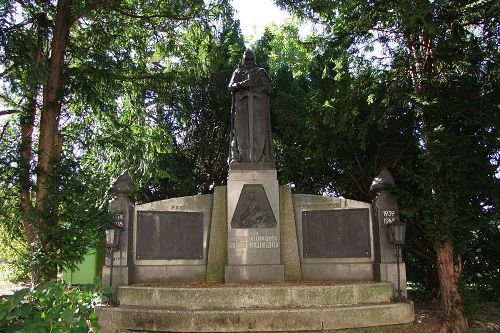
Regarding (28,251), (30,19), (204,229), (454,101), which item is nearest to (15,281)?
(28,251)

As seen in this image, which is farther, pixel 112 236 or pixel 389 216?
pixel 389 216

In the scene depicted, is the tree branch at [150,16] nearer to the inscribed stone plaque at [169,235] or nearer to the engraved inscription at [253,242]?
the inscribed stone plaque at [169,235]

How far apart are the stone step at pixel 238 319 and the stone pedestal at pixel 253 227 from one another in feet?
5.38

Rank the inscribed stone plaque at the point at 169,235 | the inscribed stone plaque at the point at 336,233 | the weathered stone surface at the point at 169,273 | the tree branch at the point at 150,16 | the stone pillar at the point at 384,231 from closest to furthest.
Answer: the stone pillar at the point at 384,231, the weathered stone surface at the point at 169,273, the inscribed stone plaque at the point at 169,235, the inscribed stone plaque at the point at 336,233, the tree branch at the point at 150,16

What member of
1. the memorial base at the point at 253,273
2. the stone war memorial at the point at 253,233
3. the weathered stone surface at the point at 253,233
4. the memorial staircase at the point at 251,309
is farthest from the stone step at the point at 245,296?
the weathered stone surface at the point at 253,233

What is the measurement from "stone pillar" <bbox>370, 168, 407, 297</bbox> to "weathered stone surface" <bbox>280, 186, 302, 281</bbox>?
62.2 inches

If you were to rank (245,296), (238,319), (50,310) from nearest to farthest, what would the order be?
(50,310)
(238,319)
(245,296)

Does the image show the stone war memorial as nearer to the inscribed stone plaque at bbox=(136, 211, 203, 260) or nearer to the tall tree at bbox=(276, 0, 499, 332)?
the inscribed stone plaque at bbox=(136, 211, 203, 260)

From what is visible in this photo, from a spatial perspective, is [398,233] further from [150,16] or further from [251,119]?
[150,16]

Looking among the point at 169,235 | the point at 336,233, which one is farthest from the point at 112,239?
the point at 336,233

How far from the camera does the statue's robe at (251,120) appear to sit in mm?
9339

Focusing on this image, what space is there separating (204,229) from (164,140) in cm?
414

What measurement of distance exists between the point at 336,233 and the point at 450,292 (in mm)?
2569

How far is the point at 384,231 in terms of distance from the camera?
29.1 feet
